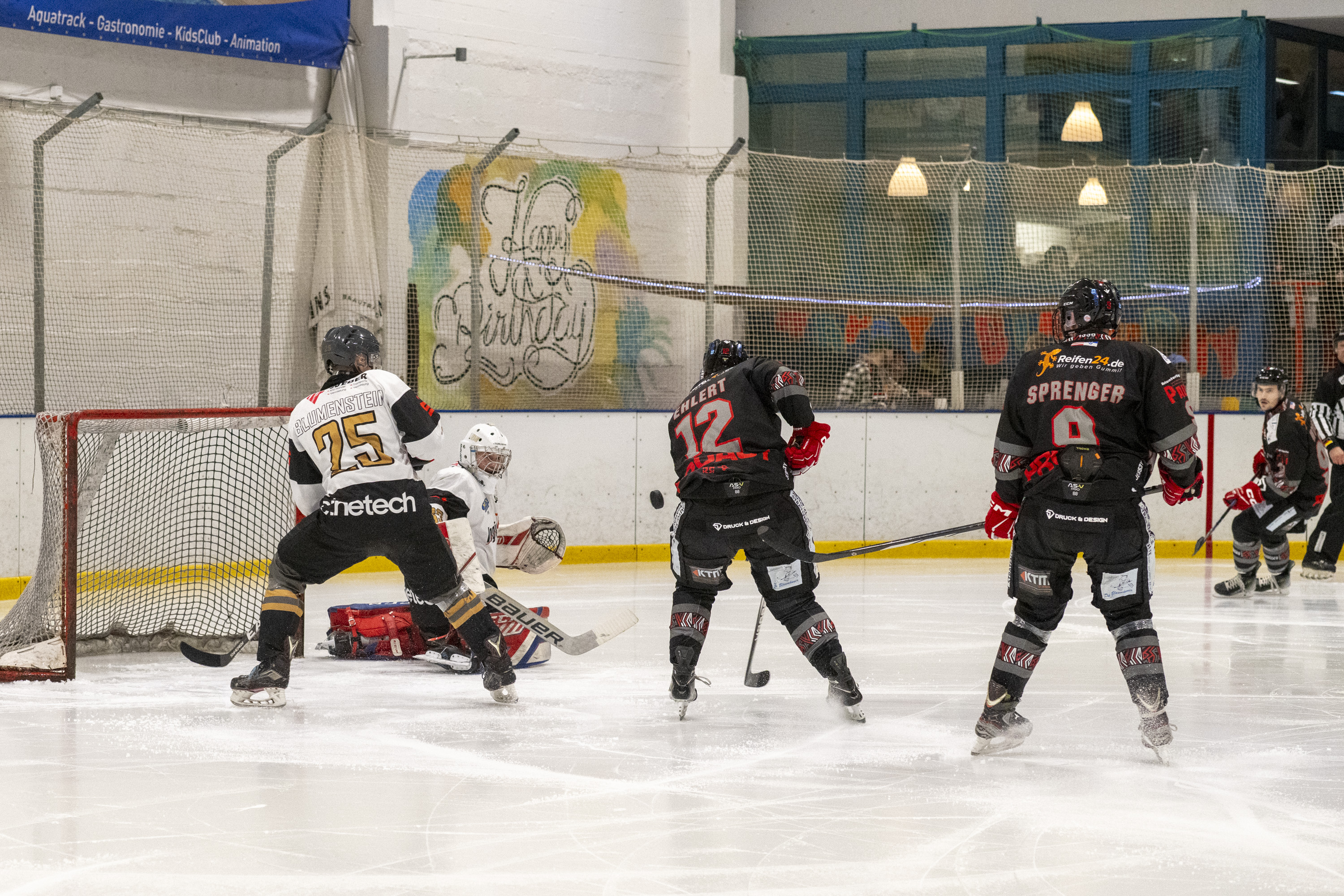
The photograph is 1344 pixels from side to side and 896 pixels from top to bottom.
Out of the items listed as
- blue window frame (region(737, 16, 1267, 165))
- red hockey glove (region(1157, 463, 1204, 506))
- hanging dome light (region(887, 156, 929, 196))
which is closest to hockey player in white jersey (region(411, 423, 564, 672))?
red hockey glove (region(1157, 463, 1204, 506))

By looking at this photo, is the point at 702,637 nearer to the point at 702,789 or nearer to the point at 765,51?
the point at 702,789

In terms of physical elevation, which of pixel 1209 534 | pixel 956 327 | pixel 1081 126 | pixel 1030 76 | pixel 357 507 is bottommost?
pixel 1209 534

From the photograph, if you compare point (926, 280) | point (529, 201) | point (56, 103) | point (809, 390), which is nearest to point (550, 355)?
point (529, 201)

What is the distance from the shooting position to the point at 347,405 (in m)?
4.25

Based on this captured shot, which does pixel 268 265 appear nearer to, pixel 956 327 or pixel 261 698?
pixel 956 327

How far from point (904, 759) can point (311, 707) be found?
188 cm

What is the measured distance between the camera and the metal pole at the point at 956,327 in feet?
30.2

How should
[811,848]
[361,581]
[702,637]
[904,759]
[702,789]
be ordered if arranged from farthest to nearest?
[361,581]
[702,637]
[904,759]
[702,789]
[811,848]

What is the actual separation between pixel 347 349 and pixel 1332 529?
582cm

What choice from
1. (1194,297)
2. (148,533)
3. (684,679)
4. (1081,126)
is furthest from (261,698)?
(1081,126)

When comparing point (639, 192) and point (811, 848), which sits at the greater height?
point (639, 192)

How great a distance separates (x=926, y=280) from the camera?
9.45m

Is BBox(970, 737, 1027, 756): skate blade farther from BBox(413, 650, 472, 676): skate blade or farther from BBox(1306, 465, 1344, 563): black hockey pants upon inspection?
BBox(1306, 465, 1344, 563): black hockey pants

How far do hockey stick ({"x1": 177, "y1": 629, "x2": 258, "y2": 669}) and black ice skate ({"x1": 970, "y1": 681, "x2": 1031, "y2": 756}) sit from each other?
2.58 metres
